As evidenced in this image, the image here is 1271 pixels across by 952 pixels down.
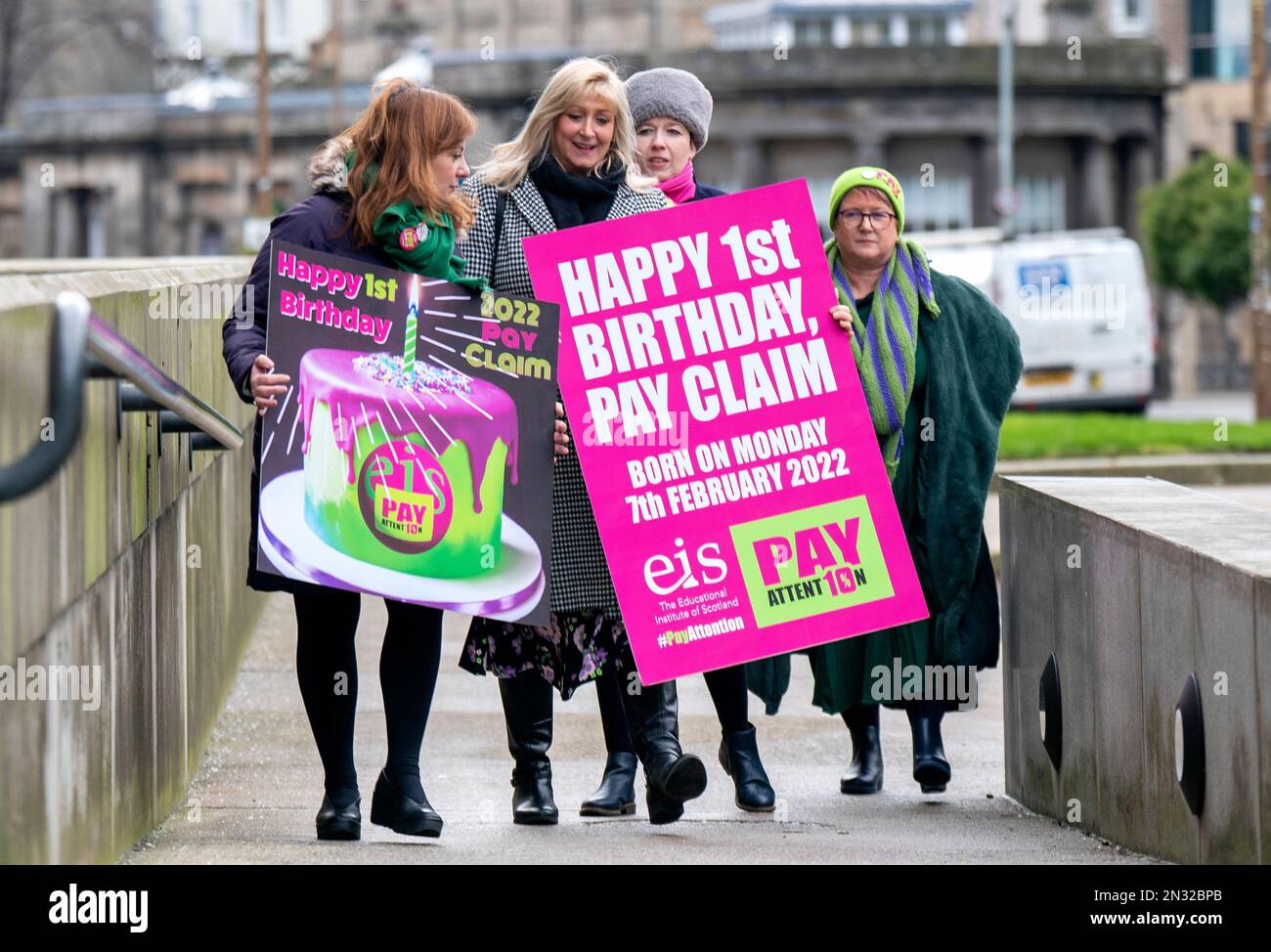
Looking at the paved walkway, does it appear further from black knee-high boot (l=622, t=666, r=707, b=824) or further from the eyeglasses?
the eyeglasses

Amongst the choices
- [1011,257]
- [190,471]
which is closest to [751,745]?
[190,471]

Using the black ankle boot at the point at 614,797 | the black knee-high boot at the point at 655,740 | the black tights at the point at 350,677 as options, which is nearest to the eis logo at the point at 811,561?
the black knee-high boot at the point at 655,740

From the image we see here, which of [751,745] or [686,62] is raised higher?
[686,62]

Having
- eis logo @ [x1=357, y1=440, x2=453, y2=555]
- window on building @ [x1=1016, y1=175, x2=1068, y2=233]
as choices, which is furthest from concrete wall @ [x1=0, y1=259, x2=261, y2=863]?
window on building @ [x1=1016, y1=175, x2=1068, y2=233]

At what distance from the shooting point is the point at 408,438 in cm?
553

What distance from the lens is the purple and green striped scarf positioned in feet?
22.0

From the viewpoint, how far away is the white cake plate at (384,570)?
5.38m

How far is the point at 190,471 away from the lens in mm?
6699

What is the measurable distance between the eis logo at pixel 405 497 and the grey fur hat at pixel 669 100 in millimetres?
1412

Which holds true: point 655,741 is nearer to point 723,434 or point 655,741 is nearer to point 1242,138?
point 723,434

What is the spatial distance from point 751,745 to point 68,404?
3.28m

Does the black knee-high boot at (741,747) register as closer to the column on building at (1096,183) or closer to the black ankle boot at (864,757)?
the black ankle boot at (864,757)

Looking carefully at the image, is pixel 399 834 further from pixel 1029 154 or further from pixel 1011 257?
pixel 1029 154

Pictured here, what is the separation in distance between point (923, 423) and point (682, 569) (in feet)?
3.61
